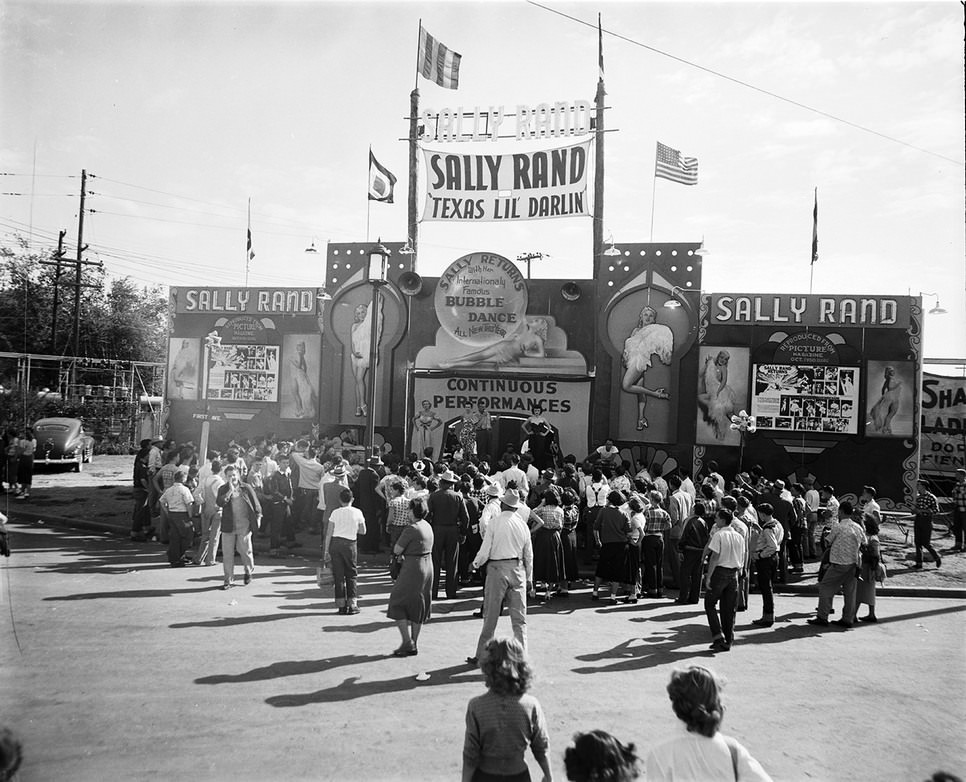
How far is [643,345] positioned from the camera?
20.8 meters

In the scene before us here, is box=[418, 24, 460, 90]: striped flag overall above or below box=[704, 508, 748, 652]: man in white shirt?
above

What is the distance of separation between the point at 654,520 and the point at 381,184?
15325 mm

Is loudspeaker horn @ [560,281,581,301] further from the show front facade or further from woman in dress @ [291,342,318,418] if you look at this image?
woman in dress @ [291,342,318,418]

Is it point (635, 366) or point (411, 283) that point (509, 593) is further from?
point (411, 283)

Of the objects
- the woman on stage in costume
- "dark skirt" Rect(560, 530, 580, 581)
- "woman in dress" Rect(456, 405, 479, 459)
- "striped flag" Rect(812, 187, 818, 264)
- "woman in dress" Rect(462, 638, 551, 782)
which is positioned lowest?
"dark skirt" Rect(560, 530, 580, 581)

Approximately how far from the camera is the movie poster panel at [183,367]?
25031 mm

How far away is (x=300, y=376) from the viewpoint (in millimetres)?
23844

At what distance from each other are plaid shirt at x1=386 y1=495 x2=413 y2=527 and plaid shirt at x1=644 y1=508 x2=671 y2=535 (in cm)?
366

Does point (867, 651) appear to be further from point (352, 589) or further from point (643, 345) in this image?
point (643, 345)

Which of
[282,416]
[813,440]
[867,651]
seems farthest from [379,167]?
[867,651]

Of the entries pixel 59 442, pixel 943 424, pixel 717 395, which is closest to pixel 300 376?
pixel 59 442

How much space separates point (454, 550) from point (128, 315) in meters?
48.9

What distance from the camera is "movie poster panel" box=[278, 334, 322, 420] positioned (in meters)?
23.7

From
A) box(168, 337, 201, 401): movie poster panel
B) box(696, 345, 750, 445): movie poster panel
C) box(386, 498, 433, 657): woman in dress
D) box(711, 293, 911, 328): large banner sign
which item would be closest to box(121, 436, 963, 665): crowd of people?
box(386, 498, 433, 657): woman in dress
